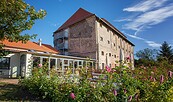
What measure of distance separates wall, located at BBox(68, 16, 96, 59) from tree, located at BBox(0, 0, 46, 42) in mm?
16805

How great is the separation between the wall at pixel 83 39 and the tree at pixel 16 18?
55.1 ft

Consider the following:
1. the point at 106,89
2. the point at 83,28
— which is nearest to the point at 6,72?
the point at 83,28

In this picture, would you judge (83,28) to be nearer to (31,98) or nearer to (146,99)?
(31,98)

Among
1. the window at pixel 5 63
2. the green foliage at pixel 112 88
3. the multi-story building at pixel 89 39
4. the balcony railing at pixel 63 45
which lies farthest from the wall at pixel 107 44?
the green foliage at pixel 112 88

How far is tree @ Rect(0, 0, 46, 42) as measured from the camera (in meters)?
9.12

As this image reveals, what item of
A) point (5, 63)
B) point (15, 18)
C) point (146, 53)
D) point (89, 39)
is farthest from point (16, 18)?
point (146, 53)

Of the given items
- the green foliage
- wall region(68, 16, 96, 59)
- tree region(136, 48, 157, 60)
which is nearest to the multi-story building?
wall region(68, 16, 96, 59)

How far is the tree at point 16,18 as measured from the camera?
29.9ft

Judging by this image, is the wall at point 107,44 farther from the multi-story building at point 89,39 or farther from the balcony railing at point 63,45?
the balcony railing at point 63,45

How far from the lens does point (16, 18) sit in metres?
9.91

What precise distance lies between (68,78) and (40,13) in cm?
658

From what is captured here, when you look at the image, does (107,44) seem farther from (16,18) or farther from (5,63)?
(16,18)

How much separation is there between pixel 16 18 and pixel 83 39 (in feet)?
63.4

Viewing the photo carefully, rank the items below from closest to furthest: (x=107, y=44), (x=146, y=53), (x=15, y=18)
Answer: (x=15, y=18)
(x=107, y=44)
(x=146, y=53)
